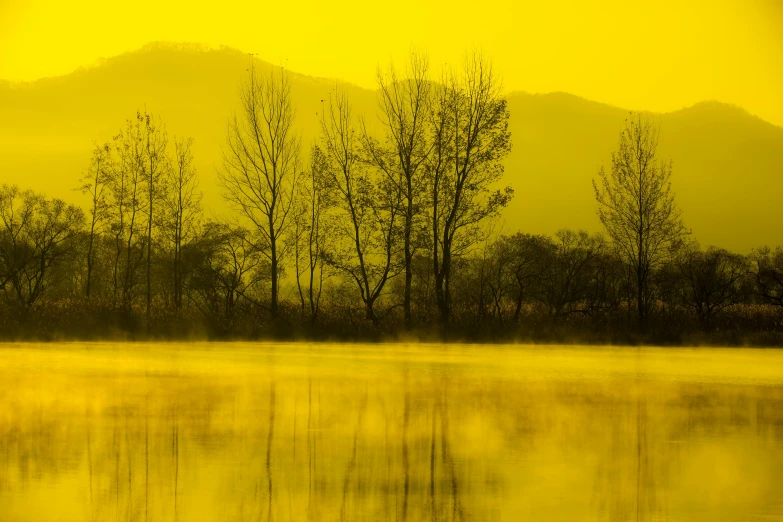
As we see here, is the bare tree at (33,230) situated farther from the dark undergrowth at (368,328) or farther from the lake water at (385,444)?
the lake water at (385,444)

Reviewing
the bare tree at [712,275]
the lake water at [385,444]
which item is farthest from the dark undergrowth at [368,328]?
the lake water at [385,444]

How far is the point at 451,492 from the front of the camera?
9445 millimetres

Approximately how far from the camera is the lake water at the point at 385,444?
8.93m

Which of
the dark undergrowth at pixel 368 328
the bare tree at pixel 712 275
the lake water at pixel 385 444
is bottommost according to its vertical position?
the lake water at pixel 385 444

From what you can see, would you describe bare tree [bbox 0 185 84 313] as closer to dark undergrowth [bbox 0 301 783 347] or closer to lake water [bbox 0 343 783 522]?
dark undergrowth [bbox 0 301 783 347]

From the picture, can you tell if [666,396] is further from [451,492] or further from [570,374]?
[451,492]

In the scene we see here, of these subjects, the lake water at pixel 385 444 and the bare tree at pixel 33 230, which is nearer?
the lake water at pixel 385 444

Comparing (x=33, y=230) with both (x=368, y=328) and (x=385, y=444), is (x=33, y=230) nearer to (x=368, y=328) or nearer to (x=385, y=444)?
(x=368, y=328)

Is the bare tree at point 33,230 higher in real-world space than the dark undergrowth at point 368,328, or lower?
higher

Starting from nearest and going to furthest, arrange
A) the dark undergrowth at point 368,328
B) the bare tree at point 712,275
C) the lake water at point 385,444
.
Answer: the lake water at point 385,444 < the dark undergrowth at point 368,328 < the bare tree at point 712,275

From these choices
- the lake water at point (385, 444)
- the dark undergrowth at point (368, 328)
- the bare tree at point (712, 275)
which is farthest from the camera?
the bare tree at point (712, 275)

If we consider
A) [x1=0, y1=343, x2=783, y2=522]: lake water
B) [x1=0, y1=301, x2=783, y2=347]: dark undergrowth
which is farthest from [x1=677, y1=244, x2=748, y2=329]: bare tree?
[x1=0, y1=343, x2=783, y2=522]: lake water

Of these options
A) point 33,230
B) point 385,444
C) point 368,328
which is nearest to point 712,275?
point 368,328

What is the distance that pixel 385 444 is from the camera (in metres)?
12.2
